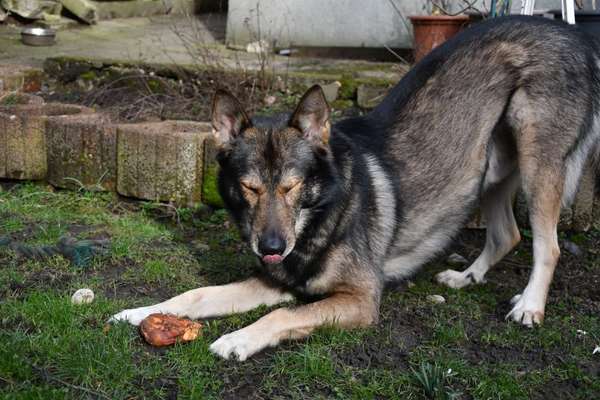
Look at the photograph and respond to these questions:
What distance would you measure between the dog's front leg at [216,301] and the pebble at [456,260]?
4.59ft

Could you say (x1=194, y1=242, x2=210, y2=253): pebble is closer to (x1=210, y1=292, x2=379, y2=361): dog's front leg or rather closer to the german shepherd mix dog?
the german shepherd mix dog

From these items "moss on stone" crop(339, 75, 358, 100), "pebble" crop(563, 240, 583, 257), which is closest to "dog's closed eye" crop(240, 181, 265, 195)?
"pebble" crop(563, 240, 583, 257)

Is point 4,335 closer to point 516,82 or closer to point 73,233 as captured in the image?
point 73,233

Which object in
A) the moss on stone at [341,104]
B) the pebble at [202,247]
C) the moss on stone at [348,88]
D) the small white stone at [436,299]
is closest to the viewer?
the small white stone at [436,299]

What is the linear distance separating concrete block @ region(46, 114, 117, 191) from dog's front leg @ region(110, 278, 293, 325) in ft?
6.35

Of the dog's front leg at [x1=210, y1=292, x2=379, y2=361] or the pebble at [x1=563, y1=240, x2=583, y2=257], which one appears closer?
the dog's front leg at [x1=210, y1=292, x2=379, y2=361]

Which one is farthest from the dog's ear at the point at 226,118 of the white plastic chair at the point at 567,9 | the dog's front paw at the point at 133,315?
the white plastic chair at the point at 567,9

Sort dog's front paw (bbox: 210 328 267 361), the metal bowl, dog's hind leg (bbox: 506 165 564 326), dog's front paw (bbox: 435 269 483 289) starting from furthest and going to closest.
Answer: the metal bowl → dog's front paw (bbox: 435 269 483 289) → dog's hind leg (bbox: 506 165 564 326) → dog's front paw (bbox: 210 328 267 361)

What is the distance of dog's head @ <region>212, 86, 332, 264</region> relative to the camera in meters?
3.52

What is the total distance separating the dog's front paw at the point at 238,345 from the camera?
3.36 m

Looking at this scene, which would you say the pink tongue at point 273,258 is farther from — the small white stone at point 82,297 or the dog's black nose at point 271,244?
the small white stone at point 82,297

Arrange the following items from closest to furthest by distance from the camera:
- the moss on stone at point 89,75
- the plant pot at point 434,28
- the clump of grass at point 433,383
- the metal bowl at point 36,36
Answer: the clump of grass at point 433,383, the plant pot at point 434,28, the moss on stone at point 89,75, the metal bowl at point 36,36

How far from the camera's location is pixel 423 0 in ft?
27.7

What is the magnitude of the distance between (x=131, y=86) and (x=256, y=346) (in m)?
4.48
